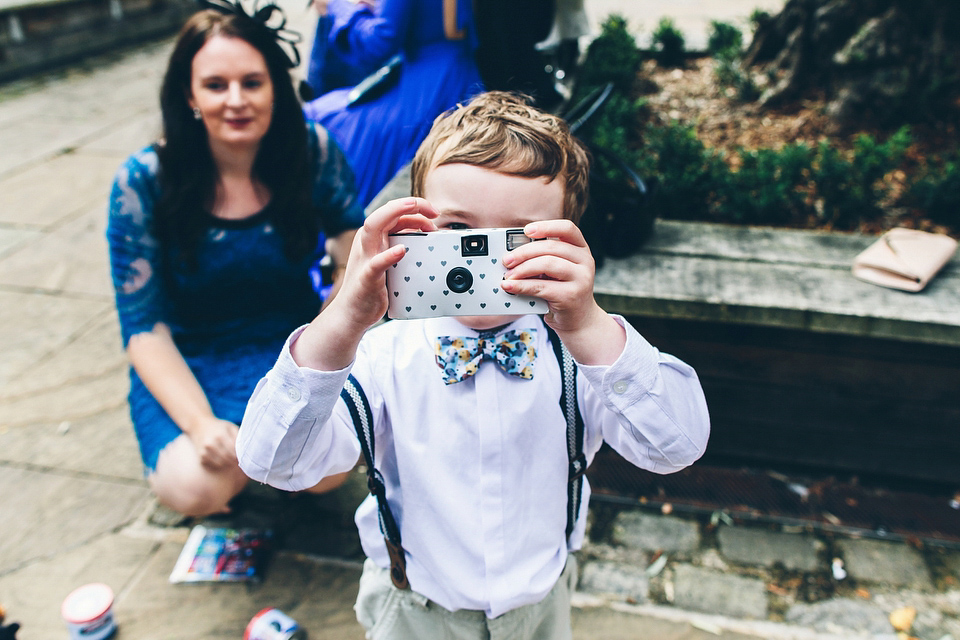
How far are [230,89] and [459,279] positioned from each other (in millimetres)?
1548

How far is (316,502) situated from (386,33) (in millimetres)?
1940

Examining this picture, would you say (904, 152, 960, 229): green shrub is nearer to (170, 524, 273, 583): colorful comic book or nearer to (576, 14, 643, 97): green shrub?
(576, 14, 643, 97): green shrub

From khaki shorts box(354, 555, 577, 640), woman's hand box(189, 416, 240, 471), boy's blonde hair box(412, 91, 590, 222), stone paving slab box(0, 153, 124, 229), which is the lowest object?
stone paving slab box(0, 153, 124, 229)

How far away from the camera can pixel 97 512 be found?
264cm

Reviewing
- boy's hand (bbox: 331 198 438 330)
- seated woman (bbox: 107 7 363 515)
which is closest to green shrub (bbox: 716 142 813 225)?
seated woman (bbox: 107 7 363 515)

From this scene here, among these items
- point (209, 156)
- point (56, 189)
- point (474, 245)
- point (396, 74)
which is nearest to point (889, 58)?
point (396, 74)

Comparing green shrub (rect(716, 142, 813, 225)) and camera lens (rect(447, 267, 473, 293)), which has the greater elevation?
camera lens (rect(447, 267, 473, 293))

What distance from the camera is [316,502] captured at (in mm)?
2637

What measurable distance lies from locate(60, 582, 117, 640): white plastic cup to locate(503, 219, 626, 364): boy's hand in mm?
1822

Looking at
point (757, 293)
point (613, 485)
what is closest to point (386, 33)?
point (757, 293)

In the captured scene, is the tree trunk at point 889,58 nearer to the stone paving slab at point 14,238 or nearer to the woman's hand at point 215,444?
the woman's hand at point 215,444

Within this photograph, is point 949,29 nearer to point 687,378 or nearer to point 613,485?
point 613,485

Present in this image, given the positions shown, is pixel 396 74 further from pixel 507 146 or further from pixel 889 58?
pixel 889 58

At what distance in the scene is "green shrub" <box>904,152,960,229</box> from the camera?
2.92 meters
